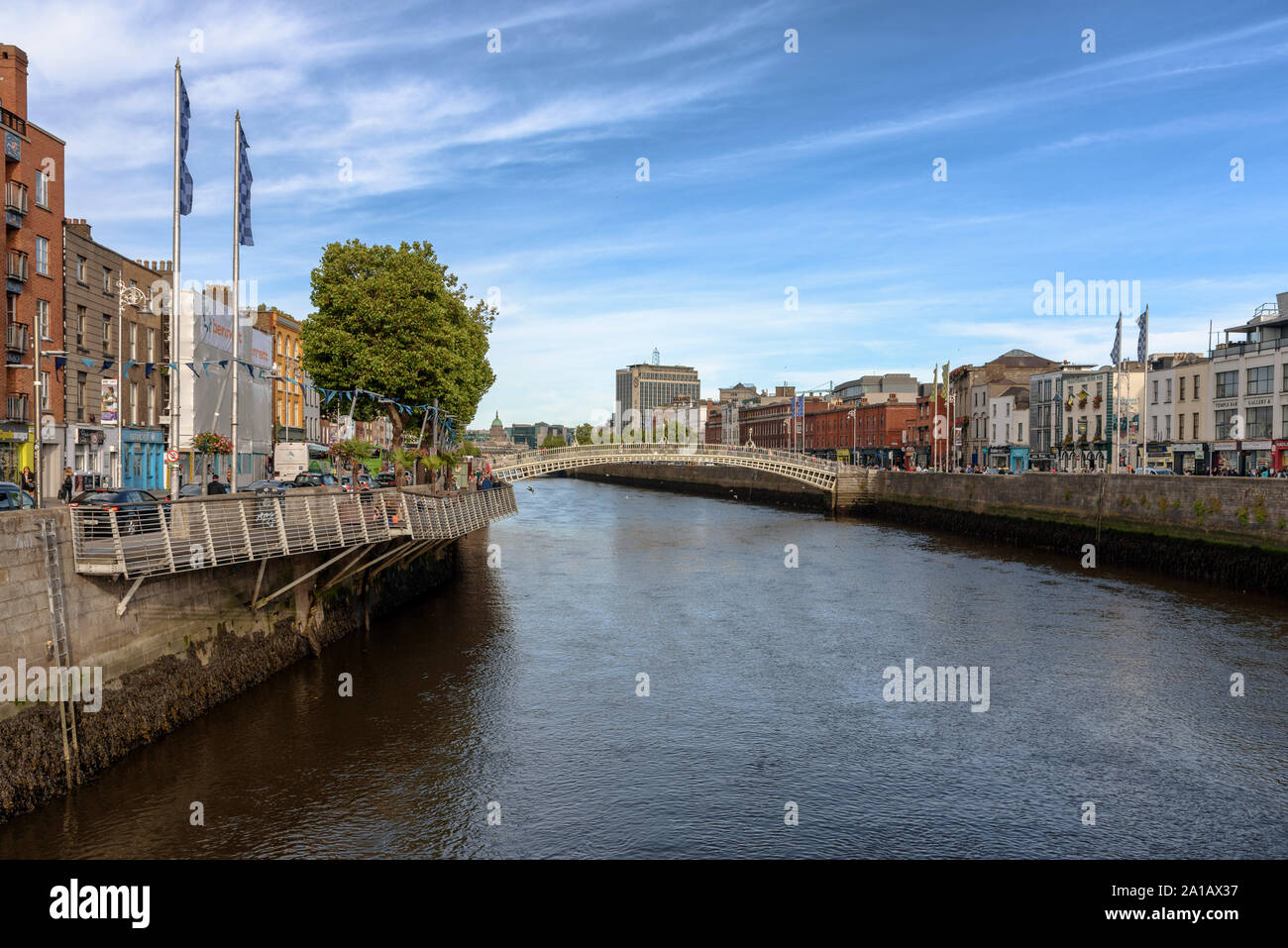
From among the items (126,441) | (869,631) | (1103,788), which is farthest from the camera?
(126,441)

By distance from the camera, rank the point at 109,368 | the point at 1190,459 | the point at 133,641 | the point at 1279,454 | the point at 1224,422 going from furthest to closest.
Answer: the point at 1190,459 < the point at 1224,422 < the point at 1279,454 < the point at 109,368 < the point at 133,641

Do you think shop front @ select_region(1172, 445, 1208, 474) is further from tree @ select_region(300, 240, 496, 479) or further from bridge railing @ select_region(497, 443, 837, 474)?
tree @ select_region(300, 240, 496, 479)

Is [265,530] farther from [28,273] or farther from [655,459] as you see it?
[655,459]

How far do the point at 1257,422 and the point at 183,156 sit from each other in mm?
66122

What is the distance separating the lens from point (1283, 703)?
2366cm

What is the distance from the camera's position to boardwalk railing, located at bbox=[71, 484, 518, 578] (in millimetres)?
16875

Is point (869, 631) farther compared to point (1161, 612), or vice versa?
point (1161, 612)

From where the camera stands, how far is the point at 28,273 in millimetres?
41000

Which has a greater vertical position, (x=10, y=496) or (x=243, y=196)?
(x=243, y=196)

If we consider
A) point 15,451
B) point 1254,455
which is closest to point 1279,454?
point 1254,455

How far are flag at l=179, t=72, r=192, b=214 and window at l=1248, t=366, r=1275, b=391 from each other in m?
65.0
